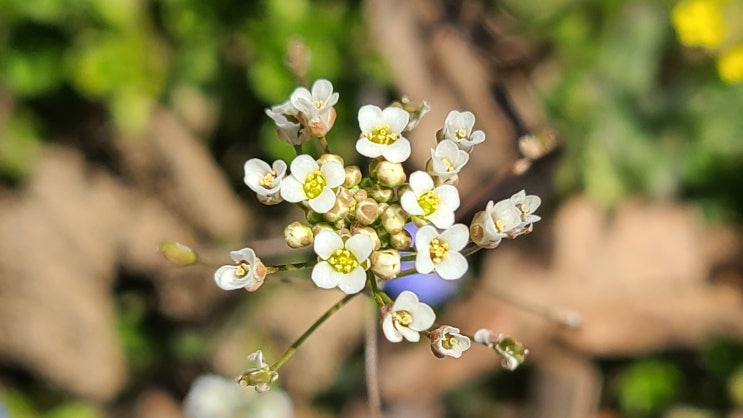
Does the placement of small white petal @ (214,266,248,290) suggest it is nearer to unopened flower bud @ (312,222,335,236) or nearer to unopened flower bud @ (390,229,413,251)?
unopened flower bud @ (312,222,335,236)

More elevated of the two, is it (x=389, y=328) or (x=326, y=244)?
(x=326, y=244)

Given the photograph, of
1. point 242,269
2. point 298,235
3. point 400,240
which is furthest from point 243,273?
point 400,240

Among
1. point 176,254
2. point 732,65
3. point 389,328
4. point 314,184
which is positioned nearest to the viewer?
point 389,328

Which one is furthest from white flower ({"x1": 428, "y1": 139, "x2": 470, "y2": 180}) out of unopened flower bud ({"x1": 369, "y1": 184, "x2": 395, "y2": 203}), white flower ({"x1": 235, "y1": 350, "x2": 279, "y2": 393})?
white flower ({"x1": 235, "y1": 350, "x2": 279, "y2": 393})

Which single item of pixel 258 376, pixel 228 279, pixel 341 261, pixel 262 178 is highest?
pixel 262 178

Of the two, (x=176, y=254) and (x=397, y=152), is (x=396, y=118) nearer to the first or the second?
(x=397, y=152)

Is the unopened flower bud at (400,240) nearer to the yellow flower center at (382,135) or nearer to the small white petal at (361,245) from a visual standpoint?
the small white petal at (361,245)

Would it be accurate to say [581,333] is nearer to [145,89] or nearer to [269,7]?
[269,7]
